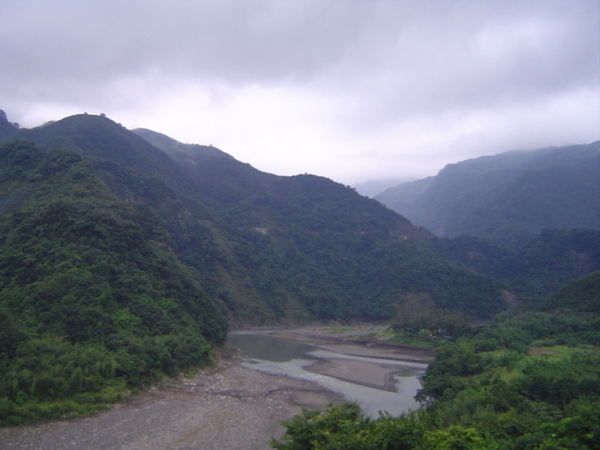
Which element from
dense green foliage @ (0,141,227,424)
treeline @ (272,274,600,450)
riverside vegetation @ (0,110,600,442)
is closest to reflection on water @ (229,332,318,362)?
riverside vegetation @ (0,110,600,442)

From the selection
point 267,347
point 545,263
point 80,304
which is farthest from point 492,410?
point 545,263

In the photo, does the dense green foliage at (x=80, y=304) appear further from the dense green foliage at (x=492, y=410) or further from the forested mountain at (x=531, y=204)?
the forested mountain at (x=531, y=204)

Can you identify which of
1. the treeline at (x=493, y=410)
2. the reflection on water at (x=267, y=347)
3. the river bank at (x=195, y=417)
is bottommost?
the reflection on water at (x=267, y=347)

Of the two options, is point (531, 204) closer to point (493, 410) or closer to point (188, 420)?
point (493, 410)

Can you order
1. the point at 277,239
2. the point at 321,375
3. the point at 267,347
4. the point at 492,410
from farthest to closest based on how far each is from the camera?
the point at 277,239, the point at 267,347, the point at 321,375, the point at 492,410

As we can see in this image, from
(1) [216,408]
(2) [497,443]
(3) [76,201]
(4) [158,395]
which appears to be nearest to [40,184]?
(3) [76,201]

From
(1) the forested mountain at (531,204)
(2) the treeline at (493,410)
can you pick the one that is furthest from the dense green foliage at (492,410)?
(1) the forested mountain at (531,204)
